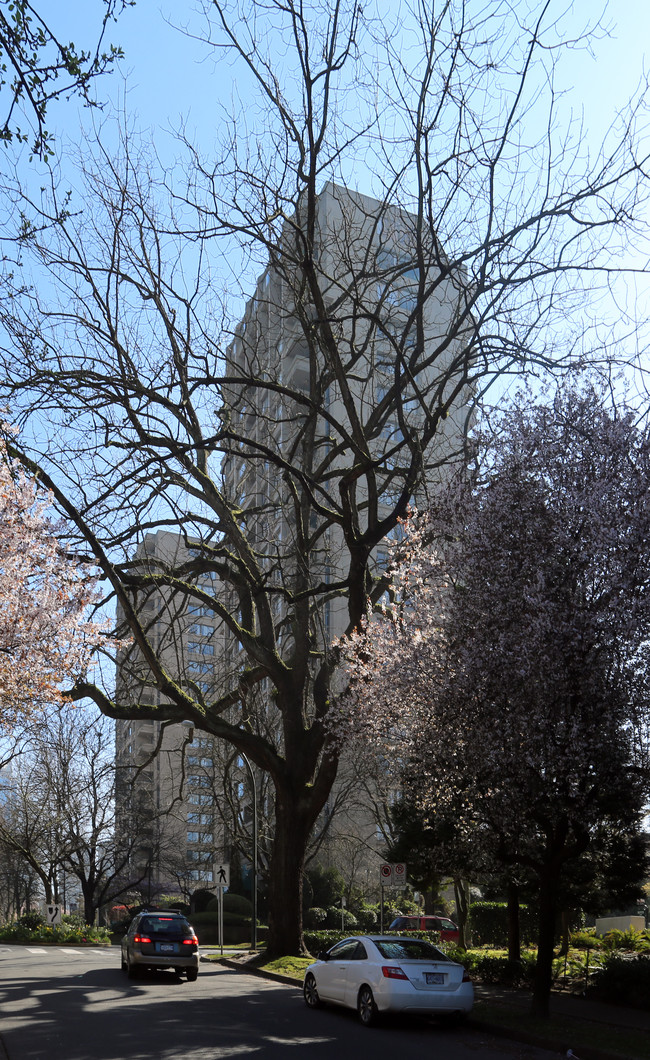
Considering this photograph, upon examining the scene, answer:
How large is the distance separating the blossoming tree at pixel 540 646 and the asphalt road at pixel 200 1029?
100 inches

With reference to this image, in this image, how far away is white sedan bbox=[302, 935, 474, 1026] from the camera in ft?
45.9

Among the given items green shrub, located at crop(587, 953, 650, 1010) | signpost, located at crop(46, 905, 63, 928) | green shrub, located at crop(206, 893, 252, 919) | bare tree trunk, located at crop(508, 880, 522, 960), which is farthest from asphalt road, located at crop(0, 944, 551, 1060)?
green shrub, located at crop(206, 893, 252, 919)

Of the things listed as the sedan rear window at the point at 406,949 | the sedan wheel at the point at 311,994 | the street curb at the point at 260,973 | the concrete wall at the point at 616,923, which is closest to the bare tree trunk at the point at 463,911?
the concrete wall at the point at 616,923

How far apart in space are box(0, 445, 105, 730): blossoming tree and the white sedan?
19.6 feet

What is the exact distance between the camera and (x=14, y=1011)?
51.2ft

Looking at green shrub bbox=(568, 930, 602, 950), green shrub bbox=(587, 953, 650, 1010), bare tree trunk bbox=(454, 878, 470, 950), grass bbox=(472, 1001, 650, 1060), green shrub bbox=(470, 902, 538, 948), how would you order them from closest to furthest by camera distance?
grass bbox=(472, 1001, 650, 1060) < green shrub bbox=(587, 953, 650, 1010) < green shrub bbox=(568, 930, 602, 950) < bare tree trunk bbox=(454, 878, 470, 950) < green shrub bbox=(470, 902, 538, 948)

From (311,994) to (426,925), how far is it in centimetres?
1644

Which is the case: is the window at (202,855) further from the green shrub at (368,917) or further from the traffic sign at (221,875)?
the traffic sign at (221,875)

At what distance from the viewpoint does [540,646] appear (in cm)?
1277

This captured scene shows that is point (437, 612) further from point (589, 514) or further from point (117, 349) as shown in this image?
point (117, 349)

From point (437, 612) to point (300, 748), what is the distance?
10.9 meters

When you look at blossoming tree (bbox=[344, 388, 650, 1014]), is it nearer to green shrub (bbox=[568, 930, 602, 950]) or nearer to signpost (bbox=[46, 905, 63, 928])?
green shrub (bbox=[568, 930, 602, 950])

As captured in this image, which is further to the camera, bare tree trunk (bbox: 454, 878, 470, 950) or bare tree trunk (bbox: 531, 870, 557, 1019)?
bare tree trunk (bbox: 454, 878, 470, 950)

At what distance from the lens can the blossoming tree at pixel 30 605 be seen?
40.5 ft
